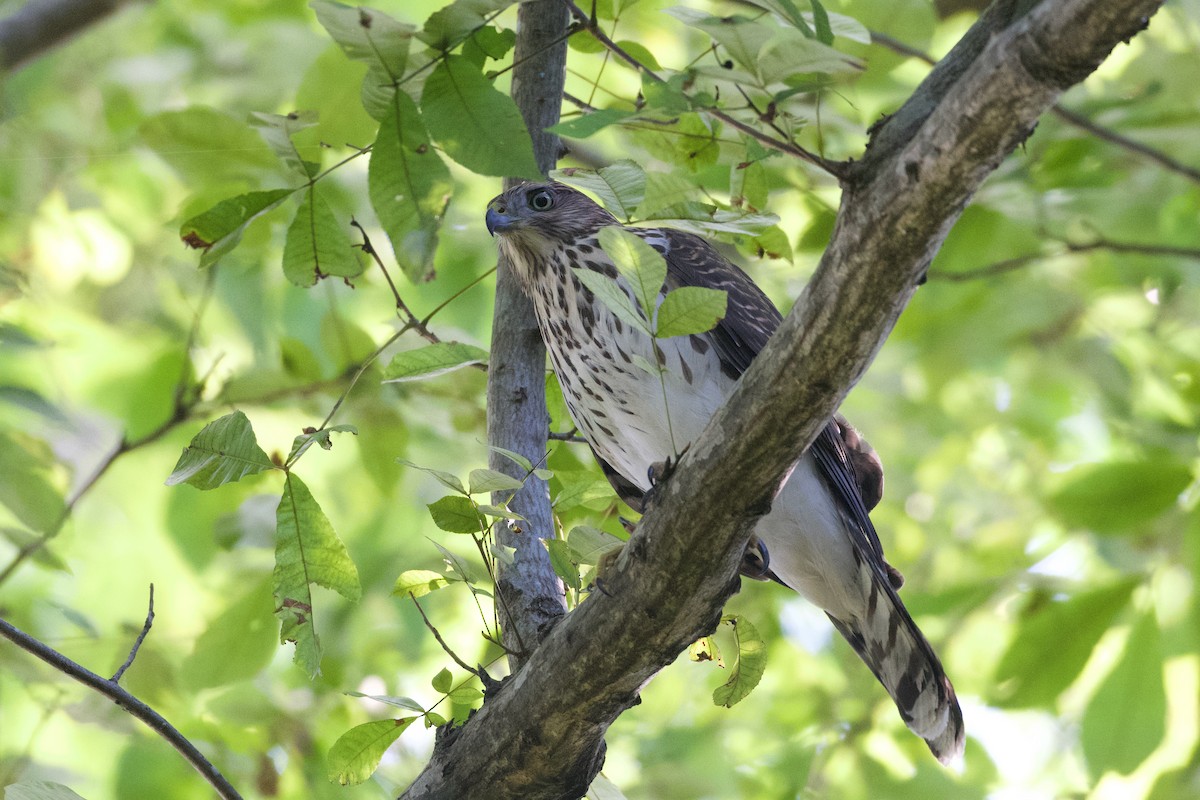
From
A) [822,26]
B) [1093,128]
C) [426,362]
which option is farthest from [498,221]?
[1093,128]

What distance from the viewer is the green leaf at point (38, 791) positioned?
1.70m

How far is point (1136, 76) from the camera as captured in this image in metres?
4.36

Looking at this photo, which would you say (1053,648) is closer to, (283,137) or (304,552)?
(304,552)

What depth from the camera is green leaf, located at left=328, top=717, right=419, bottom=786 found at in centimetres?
217

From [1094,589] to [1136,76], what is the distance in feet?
6.84

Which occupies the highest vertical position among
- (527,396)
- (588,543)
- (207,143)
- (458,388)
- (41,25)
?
(41,25)

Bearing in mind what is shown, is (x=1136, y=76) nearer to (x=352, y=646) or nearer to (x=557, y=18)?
(x=557, y=18)

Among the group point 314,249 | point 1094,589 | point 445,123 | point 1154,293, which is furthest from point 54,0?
point 1154,293

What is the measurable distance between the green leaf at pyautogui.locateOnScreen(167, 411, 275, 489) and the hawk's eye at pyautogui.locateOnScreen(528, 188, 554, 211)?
5.26ft

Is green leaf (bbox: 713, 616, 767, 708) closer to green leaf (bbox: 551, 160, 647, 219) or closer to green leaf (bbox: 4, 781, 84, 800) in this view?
green leaf (bbox: 551, 160, 647, 219)

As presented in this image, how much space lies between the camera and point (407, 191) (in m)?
1.66

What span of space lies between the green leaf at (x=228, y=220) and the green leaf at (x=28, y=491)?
4.28 feet

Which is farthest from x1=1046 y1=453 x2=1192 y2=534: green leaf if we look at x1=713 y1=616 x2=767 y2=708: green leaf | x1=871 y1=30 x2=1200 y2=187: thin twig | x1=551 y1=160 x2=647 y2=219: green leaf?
x1=551 y1=160 x2=647 y2=219: green leaf

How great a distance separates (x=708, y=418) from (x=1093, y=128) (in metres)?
1.55
